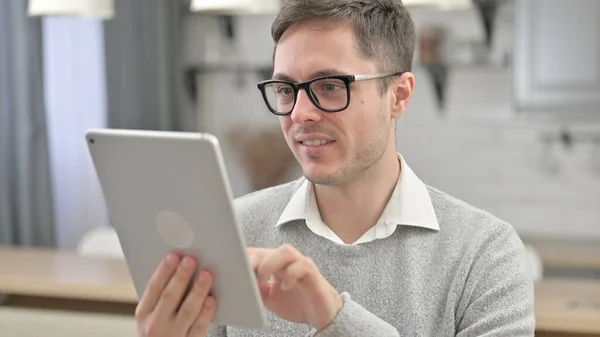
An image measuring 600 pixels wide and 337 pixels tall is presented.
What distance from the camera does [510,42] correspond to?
4703 mm

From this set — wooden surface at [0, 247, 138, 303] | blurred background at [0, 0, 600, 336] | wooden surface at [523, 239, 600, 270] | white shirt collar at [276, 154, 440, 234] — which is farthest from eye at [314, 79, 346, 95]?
wooden surface at [523, 239, 600, 270]

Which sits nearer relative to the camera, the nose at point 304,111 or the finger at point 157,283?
the finger at point 157,283

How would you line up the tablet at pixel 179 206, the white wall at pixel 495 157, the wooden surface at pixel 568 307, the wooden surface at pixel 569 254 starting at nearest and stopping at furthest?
the tablet at pixel 179 206
the wooden surface at pixel 568 307
the wooden surface at pixel 569 254
the white wall at pixel 495 157

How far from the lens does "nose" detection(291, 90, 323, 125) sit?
1.65 meters

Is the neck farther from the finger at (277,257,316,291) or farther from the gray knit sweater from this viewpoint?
the finger at (277,257,316,291)

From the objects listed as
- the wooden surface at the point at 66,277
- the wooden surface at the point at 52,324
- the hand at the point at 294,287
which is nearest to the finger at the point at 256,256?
the hand at the point at 294,287

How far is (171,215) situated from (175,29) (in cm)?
387

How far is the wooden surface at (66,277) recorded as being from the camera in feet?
9.78

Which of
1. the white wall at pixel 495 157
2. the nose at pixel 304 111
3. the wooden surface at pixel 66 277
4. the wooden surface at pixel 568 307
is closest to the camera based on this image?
the nose at pixel 304 111

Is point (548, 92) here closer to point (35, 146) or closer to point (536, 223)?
point (536, 223)

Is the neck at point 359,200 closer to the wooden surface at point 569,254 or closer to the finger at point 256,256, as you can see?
A: the finger at point 256,256

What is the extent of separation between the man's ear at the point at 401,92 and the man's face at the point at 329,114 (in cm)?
8

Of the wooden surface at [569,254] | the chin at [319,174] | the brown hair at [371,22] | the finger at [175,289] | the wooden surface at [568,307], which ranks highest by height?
the brown hair at [371,22]

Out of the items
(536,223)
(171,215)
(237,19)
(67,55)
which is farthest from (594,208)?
(171,215)
